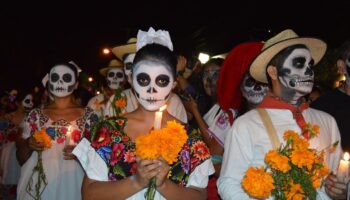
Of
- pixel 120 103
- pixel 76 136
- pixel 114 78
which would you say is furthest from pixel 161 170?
pixel 114 78

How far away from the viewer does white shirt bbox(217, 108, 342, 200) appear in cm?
391

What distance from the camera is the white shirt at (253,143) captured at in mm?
3906

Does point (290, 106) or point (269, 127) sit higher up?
point (290, 106)

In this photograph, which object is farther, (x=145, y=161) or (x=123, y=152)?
(x=123, y=152)

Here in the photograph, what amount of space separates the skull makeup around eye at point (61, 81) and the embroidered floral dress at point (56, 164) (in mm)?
386

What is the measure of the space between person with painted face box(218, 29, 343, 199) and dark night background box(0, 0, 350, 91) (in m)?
13.8

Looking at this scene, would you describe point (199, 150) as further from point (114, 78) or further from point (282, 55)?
point (114, 78)

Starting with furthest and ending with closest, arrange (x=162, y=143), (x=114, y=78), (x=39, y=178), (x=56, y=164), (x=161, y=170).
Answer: (x=114, y=78), (x=56, y=164), (x=39, y=178), (x=161, y=170), (x=162, y=143)

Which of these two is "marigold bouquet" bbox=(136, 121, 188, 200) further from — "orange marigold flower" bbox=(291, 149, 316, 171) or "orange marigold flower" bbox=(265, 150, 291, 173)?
"orange marigold flower" bbox=(291, 149, 316, 171)

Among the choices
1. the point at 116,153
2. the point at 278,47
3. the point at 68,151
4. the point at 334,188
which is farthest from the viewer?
the point at 68,151

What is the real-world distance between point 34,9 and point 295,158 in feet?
88.2

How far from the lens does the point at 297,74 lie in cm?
415

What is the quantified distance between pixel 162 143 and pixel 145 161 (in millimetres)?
158

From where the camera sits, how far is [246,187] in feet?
11.1
